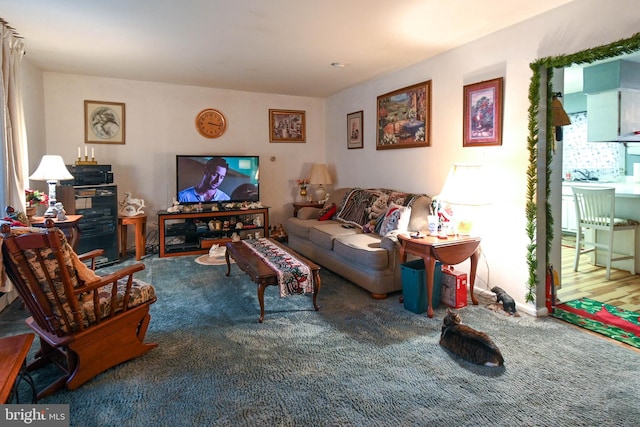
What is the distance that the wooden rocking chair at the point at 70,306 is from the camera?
1866 mm

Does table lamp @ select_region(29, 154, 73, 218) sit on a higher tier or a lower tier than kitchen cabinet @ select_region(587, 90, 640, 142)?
lower

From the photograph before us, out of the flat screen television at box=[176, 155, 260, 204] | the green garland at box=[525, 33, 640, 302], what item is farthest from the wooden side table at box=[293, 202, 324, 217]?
the green garland at box=[525, 33, 640, 302]

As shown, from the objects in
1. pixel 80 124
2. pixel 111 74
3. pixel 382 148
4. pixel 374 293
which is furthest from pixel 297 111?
pixel 374 293

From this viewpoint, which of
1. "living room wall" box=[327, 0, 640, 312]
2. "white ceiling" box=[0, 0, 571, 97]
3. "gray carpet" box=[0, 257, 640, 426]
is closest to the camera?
"gray carpet" box=[0, 257, 640, 426]

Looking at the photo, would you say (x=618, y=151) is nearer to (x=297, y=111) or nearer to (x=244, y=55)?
(x=297, y=111)

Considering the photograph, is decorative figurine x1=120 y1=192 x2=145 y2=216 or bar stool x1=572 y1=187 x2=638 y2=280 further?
decorative figurine x1=120 y1=192 x2=145 y2=216

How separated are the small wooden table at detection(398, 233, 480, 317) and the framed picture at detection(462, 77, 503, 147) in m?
0.95

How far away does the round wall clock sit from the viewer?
18.3 feet

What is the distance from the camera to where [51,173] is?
377 cm

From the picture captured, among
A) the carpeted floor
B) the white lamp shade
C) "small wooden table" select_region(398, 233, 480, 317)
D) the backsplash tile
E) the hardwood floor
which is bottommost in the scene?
the carpeted floor

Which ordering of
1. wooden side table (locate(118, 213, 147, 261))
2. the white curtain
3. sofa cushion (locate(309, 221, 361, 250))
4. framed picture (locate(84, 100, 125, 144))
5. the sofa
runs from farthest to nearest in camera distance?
Result: framed picture (locate(84, 100, 125, 144)) < wooden side table (locate(118, 213, 147, 261)) < sofa cushion (locate(309, 221, 361, 250)) < the sofa < the white curtain

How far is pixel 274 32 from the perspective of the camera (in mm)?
3330

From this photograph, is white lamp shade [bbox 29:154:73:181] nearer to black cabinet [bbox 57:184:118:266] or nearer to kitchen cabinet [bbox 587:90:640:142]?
black cabinet [bbox 57:184:118:266]

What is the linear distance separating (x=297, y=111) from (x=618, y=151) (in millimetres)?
5240
